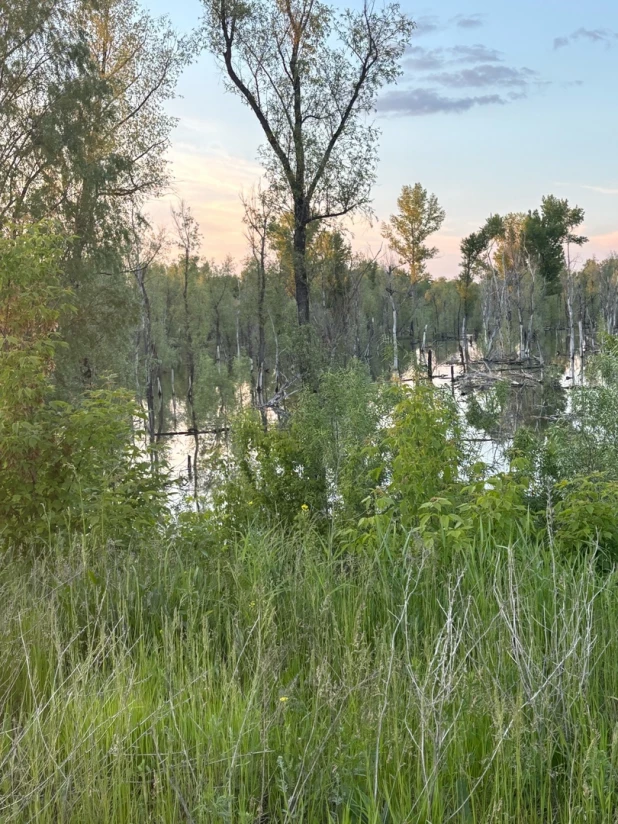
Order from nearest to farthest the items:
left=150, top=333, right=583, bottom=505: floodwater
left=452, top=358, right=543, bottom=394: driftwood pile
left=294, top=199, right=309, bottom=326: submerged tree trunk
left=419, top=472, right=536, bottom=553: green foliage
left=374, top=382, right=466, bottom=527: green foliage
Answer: left=419, top=472, right=536, bottom=553: green foliage < left=374, top=382, right=466, bottom=527: green foliage < left=294, top=199, right=309, bottom=326: submerged tree trunk < left=150, top=333, right=583, bottom=505: floodwater < left=452, top=358, right=543, bottom=394: driftwood pile

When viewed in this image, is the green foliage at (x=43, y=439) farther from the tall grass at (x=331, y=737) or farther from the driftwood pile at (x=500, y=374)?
the driftwood pile at (x=500, y=374)

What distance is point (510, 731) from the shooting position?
2311 millimetres

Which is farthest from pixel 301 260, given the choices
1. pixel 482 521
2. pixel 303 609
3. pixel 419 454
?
pixel 303 609

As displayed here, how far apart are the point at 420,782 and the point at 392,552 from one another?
2.58m

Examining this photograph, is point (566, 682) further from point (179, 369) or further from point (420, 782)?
point (179, 369)

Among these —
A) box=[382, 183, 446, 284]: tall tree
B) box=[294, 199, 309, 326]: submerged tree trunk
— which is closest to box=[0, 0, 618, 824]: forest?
box=[294, 199, 309, 326]: submerged tree trunk

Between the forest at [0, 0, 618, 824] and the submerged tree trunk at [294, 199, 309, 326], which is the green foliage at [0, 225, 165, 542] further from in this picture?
the submerged tree trunk at [294, 199, 309, 326]

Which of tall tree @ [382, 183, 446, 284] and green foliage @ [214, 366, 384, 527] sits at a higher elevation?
tall tree @ [382, 183, 446, 284]

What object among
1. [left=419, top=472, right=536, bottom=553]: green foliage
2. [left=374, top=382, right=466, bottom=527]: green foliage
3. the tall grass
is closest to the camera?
the tall grass

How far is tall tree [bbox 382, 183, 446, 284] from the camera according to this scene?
1940 inches

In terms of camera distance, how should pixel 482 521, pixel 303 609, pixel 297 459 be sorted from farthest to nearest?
pixel 297 459 → pixel 482 521 → pixel 303 609

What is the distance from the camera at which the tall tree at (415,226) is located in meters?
49.3

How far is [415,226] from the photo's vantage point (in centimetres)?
5034

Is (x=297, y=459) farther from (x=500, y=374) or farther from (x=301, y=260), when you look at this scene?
(x=500, y=374)
